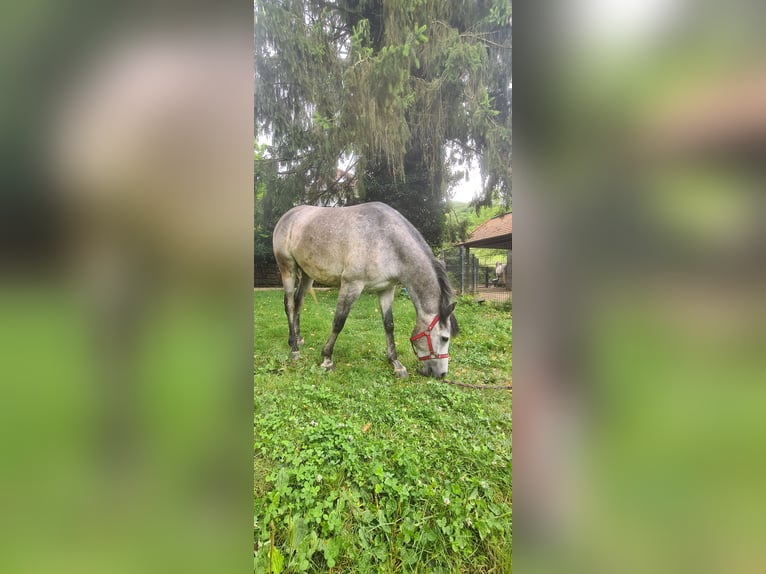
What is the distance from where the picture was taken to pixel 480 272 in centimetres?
170

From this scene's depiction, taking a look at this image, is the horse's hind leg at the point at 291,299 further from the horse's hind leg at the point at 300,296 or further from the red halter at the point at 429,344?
the red halter at the point at 429,344

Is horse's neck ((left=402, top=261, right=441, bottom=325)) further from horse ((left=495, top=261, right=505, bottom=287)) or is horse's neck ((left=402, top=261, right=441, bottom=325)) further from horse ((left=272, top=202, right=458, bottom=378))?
horse ((left=495, top=261, right=505, bottom=287))

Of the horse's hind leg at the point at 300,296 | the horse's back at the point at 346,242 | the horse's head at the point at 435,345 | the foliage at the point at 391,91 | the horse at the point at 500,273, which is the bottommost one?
the horse's head at the point at 435,345

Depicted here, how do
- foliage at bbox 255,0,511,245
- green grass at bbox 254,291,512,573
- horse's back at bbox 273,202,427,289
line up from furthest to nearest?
horse's back at bbox 273,202,427,289 < foliage at bbox 255,0,511,245 < green grass at bbox 254,291,512,573

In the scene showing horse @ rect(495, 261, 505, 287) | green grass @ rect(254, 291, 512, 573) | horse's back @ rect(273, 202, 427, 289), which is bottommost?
green grass @ rect(254, 291, 512, 573)

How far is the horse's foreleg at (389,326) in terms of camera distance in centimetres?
190

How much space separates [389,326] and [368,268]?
1.25 ft

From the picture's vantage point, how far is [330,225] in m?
1.89

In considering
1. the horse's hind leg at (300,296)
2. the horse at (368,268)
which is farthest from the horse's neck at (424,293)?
the horse's hind leg at (300,296)

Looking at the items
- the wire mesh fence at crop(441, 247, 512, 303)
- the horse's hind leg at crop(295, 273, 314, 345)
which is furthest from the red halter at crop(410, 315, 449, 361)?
the horse's hind leg at crop(295, 273, 314, 345)

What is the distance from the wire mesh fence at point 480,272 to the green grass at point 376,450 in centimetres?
9

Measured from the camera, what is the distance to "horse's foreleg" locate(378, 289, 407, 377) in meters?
1.90

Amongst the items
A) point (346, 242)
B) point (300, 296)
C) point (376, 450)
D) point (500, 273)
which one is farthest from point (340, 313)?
point (500, 273)
